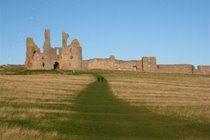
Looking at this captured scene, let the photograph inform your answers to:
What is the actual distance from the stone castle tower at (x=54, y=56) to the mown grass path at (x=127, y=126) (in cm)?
5902

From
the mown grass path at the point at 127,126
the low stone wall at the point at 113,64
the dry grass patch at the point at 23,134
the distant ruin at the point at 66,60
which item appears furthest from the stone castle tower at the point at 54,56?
the dry grass patch at the point at 23,134

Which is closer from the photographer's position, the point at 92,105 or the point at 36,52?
the point at 92,105

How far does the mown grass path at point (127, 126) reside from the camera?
41.3 ft

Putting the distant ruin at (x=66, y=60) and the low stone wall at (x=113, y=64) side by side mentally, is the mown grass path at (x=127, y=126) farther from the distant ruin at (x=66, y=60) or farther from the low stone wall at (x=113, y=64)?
the low stone wall at (x=113, y=64)

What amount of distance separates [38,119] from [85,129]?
8.04ft

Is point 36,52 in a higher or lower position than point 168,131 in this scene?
higher

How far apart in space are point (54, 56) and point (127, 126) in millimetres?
66266

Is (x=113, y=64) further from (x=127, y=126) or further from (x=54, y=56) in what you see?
(x=127, y=126)

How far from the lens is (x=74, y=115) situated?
16.7 metres

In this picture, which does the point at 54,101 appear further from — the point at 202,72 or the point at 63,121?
the point at 202,72

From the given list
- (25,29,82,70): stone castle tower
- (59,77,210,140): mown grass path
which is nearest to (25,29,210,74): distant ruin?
(25,29,82,70): stone castle tower

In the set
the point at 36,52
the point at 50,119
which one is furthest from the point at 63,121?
the point at 36,52

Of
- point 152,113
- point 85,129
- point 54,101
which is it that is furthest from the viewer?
point 54,101

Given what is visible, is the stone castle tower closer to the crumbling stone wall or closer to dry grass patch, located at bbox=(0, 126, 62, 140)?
the crumbling stone wall
